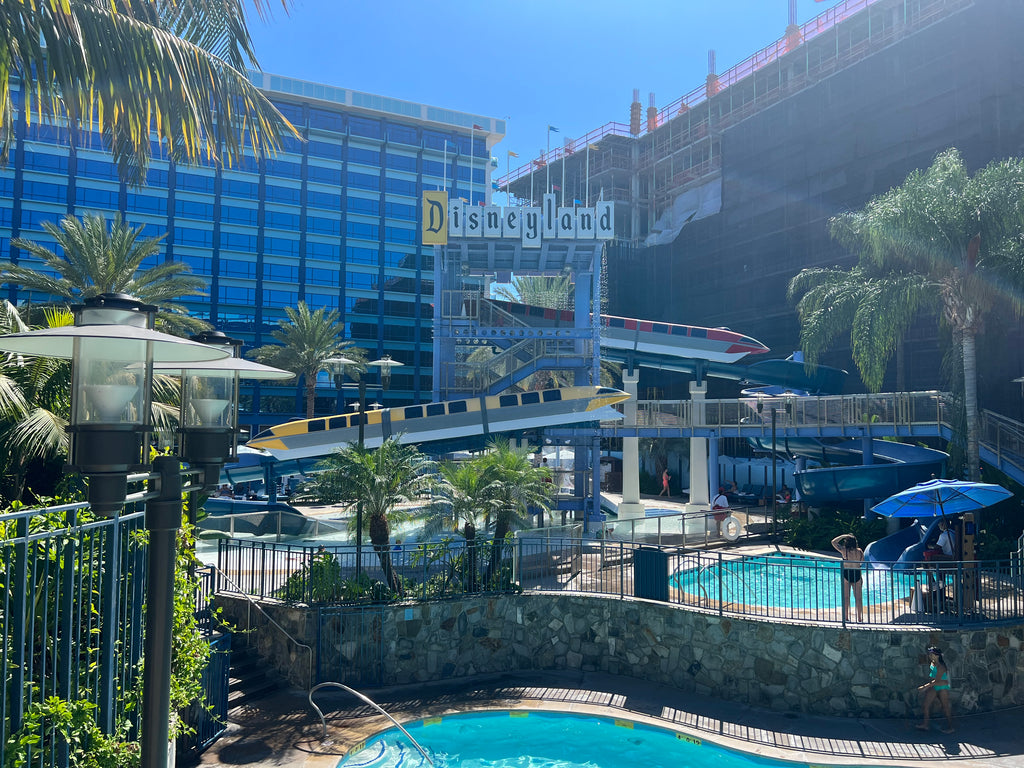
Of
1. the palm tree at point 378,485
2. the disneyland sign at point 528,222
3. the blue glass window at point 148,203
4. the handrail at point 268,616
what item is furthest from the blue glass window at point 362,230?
the handrail at point 268,616

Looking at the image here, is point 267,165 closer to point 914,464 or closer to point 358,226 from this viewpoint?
point 358,226

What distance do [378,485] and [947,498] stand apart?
38.3 ft

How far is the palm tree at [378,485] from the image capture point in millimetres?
15031

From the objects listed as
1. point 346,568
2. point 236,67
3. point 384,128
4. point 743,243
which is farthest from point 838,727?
point 384,128

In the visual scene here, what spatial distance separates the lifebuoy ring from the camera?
78.0ft

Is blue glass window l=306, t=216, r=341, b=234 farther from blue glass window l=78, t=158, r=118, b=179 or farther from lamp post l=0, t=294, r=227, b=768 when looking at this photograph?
lamp post l=0, t=294, r=227, b=768

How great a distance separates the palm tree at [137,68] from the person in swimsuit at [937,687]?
1290 centimetres

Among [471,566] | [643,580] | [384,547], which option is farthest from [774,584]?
[384,547]

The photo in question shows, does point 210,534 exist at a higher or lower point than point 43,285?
lower

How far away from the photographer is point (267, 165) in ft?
213

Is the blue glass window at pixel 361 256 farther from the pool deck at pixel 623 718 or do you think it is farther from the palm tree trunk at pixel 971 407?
the pool deck at pixel 623 718

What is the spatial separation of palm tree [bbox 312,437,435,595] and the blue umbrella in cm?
969

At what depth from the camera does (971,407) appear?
2002 cm

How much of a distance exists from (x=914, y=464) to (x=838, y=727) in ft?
45.5
